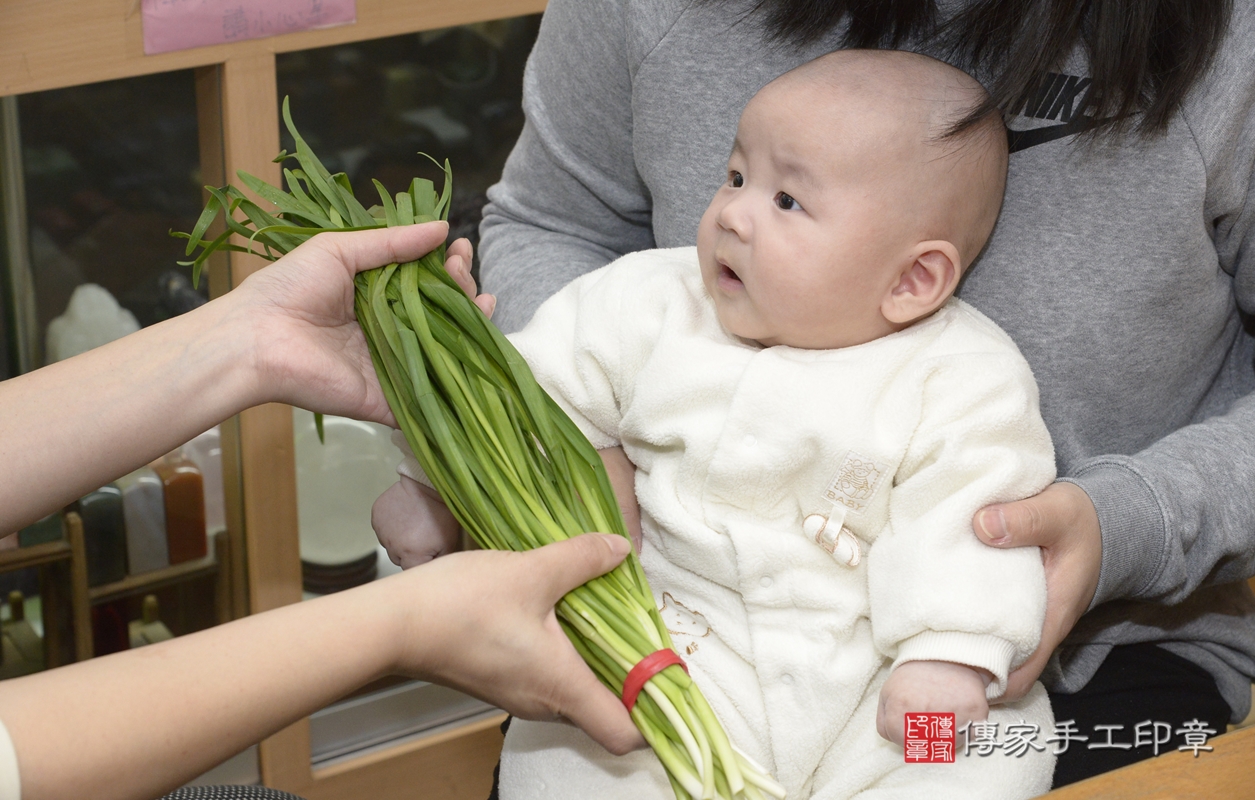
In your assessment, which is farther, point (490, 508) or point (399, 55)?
point (399, 55)

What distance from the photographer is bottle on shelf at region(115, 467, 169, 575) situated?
190 centimetres

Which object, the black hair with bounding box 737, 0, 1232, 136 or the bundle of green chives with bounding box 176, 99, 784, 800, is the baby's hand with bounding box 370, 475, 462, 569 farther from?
the black hair with bounding box 737, 0, 1232, 136

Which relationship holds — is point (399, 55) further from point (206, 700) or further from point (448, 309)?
point (206, 700)

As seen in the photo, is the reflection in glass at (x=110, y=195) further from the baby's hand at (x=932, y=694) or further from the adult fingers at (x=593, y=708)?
the baby's hand at (x=932, y=694)

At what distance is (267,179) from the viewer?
1643mm

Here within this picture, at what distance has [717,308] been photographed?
115 centimetres

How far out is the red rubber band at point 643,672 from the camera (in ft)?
3.19

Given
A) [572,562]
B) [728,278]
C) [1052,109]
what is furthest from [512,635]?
[1052,109]

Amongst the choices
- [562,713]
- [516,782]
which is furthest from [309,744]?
[562,713]

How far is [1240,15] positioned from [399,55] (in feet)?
4.87

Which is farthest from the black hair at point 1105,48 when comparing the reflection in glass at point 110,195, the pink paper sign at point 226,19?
the reflection in glass at point 110,195

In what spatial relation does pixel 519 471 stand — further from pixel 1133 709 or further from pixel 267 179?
pixel 267 179

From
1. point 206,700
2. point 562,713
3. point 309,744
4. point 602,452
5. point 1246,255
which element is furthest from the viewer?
point 309,744
